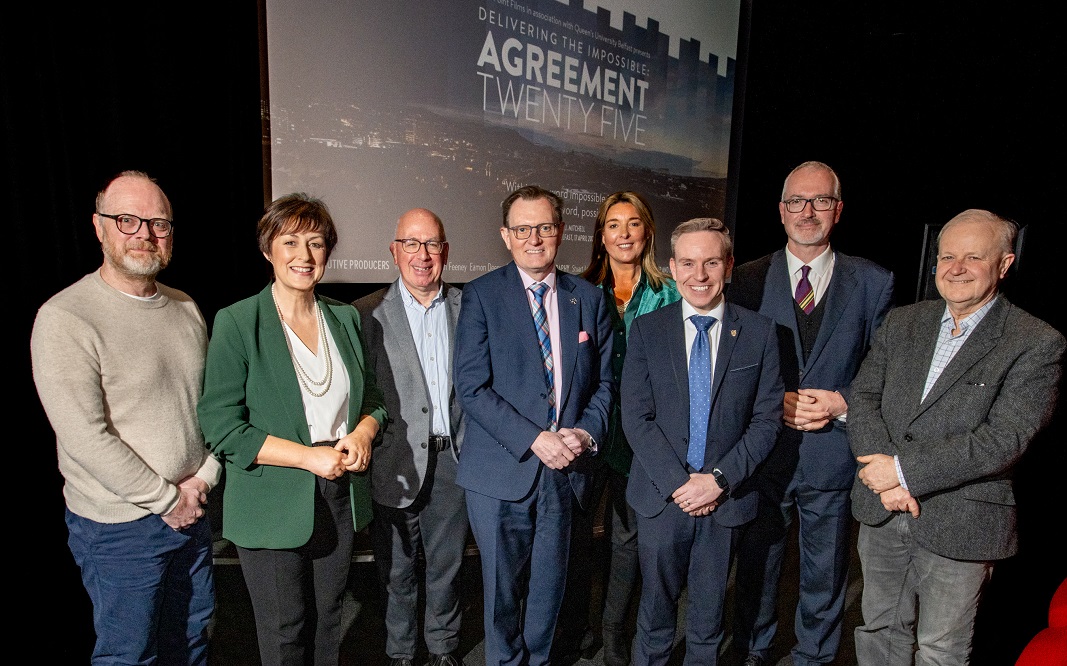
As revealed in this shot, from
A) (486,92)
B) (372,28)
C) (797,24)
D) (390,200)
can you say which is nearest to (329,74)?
(372,28)

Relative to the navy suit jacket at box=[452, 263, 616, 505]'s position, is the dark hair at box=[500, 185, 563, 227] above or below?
above

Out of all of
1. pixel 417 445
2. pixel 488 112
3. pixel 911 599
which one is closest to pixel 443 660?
pixel 417 445

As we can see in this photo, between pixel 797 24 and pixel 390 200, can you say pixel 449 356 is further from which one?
pixel 797 24

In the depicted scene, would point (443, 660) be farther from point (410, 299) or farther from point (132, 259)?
point (132, 259)

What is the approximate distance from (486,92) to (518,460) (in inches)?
93.5

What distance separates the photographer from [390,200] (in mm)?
3283

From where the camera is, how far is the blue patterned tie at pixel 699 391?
2.12 meters

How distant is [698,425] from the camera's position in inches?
83.5

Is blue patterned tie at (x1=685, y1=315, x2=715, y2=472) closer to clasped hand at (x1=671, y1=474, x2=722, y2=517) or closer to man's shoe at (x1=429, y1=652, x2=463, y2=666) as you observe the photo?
clasped hand at (x1=671, y1=474, x2=722, y2=517)

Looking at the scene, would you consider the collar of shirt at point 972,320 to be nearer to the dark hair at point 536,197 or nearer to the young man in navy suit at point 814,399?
the young man in navy suit at point 814,399

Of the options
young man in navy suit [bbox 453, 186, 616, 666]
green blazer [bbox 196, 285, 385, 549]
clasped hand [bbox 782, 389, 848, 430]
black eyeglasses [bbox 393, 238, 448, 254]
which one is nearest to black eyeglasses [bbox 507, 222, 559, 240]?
young man in navy suit [bbox 453, 186, 616, 666]

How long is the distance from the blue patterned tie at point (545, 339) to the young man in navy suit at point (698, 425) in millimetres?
271

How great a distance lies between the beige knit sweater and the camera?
1.68 metres

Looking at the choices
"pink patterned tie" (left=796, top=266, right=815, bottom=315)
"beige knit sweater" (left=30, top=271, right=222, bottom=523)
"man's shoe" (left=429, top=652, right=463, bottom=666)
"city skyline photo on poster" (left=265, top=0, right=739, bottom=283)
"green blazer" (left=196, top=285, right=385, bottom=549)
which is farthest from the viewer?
"city skyline photo on poster" (left=265, top=0, right=739, bottom=283)
